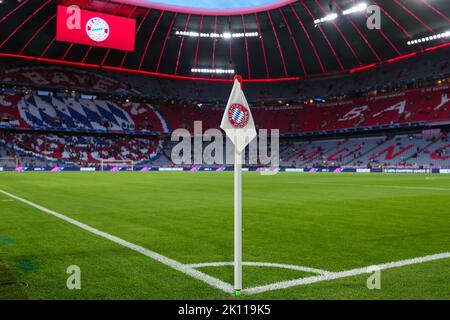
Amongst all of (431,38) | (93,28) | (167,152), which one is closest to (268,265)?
(93,28)

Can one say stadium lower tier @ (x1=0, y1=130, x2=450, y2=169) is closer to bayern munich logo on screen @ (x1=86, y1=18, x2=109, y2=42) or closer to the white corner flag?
bayern munich logo on screen @ (x1=86, y1=18, x2=109, y2=42)

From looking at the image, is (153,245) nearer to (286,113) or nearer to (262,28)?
(262,28)

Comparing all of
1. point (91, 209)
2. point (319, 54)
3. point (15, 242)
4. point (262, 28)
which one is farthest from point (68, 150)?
point (15, 242)

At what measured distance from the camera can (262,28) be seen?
61.3 meters

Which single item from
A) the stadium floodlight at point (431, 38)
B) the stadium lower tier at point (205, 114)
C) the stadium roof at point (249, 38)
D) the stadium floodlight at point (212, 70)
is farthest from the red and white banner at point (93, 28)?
the stadium floodlight at point (431, 38)

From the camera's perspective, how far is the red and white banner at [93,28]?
49594 mm

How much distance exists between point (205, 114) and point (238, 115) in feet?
231

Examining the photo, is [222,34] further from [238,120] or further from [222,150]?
[238,120]

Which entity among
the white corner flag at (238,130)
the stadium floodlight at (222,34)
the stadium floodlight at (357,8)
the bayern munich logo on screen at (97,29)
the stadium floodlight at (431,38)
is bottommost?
the white corner flag at (238,130)

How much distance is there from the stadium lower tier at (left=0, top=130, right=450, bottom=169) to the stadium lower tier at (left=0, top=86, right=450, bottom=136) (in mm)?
2151

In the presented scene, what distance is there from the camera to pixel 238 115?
3857 mm

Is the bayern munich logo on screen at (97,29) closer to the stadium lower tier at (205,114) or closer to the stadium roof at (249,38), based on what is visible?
the stadium roof at (249,38)

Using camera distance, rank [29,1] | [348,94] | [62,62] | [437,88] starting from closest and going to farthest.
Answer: [29,1] < [437,88] < [62,62] < [348,94]
